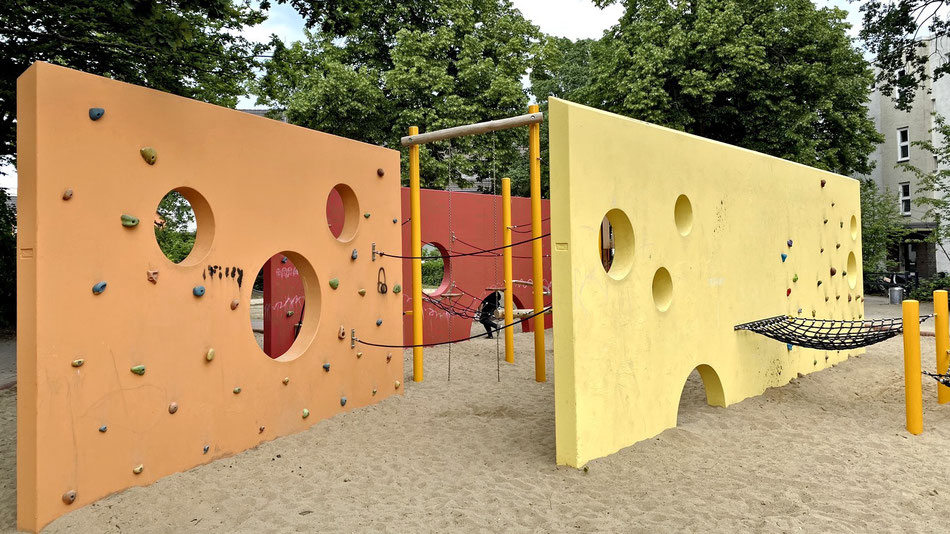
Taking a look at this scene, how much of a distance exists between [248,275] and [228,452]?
4.42ft

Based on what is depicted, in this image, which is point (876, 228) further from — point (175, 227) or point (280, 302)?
point (175, 227)

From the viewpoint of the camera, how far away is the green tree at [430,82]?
16484 millimetres

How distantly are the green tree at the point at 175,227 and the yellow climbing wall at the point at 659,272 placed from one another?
1123cm

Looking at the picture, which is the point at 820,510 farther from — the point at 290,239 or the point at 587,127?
the point at 290,239

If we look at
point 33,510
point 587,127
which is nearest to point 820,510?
point 587,127

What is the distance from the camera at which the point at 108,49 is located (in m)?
9.00

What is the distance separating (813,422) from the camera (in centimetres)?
546

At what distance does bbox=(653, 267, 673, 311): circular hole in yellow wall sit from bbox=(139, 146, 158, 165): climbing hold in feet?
12.4

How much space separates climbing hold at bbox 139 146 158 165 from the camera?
408 cm

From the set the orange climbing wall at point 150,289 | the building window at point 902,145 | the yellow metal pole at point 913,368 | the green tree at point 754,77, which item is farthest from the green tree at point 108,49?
the building window at point 902,145

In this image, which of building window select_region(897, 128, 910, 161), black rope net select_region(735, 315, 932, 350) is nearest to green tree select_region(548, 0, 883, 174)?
building window select_region(897, 128, 910, 161)

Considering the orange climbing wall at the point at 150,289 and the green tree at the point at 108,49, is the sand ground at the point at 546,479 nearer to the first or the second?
the orange climbing wall at the point at 150,289

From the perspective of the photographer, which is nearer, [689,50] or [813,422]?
[813,422]

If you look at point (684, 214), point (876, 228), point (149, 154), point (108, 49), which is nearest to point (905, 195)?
point (876, 228)
